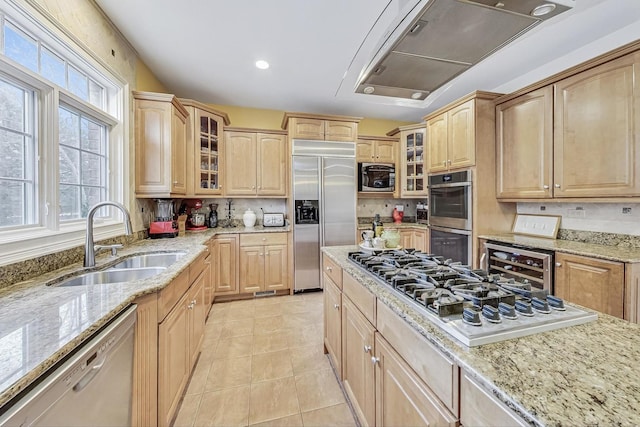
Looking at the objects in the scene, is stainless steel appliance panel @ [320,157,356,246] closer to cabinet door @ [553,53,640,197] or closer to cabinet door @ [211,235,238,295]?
cabinet door @ [211,235,238,295]

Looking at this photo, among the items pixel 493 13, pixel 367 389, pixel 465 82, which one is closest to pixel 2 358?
pixel 367 389

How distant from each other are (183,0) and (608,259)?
11.5 ft

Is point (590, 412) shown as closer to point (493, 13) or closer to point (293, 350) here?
point (493, 13)

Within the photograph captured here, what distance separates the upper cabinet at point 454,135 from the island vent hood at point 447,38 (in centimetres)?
188

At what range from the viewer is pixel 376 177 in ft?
13.2

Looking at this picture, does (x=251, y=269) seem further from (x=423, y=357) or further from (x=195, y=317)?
(x=423, y=357)

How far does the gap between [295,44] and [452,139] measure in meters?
2.07

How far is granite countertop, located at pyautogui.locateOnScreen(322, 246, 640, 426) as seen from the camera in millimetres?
444

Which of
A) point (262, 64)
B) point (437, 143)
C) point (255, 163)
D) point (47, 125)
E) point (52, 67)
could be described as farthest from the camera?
point (255, 163)

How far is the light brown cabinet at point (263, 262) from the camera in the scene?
11.1 feet

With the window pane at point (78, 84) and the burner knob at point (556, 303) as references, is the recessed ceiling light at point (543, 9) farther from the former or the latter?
the window pane at point (78, 84)

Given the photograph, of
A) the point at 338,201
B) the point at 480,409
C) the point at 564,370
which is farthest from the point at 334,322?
the point at 338,201

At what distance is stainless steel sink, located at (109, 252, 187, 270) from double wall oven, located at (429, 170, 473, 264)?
2.86m

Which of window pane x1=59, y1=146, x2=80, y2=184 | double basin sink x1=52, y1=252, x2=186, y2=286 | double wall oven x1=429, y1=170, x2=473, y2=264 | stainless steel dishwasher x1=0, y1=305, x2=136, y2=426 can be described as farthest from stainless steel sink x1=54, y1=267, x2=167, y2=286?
double wall oven x1=429, y1=170, x2=473, y2=264
